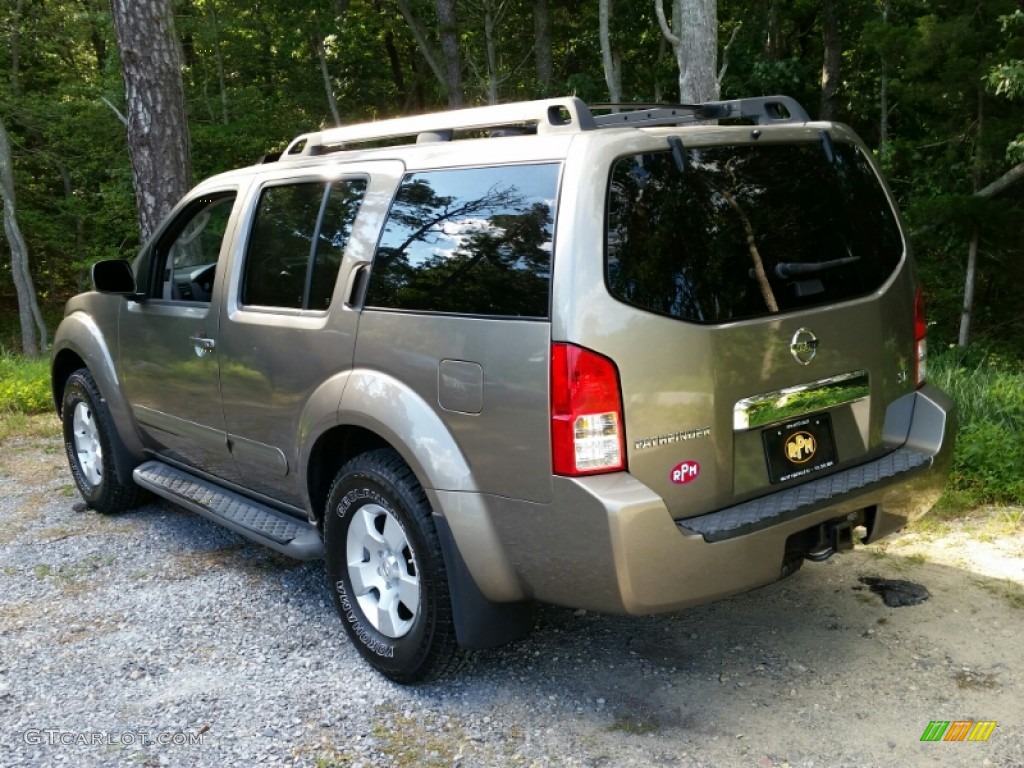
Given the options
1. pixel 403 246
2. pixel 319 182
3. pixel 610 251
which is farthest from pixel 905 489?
pixel 319 182

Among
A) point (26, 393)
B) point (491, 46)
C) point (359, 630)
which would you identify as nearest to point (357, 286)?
point (359, 630)

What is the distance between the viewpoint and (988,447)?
5.08 meters

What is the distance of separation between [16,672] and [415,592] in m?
1.74

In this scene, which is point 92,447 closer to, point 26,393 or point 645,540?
point 26,393

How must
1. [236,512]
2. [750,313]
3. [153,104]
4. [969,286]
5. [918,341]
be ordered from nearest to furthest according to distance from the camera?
1. [750,313]
2. [918,341]
3. [236,512]
4. [153,104]
5. [969,286]

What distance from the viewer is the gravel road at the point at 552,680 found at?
9.83 feet

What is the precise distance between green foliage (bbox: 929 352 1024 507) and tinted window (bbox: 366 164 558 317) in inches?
104

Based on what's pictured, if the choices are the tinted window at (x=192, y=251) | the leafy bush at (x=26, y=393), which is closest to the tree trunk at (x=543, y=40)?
the leafy bush at (x=26, y=393)

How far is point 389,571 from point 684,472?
126 cm

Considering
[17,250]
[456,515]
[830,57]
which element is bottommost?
[17,250]

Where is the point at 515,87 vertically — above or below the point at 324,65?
below

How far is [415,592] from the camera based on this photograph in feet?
10.9

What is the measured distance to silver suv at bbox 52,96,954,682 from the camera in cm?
274

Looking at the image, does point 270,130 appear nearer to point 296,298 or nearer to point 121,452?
point 121,452
